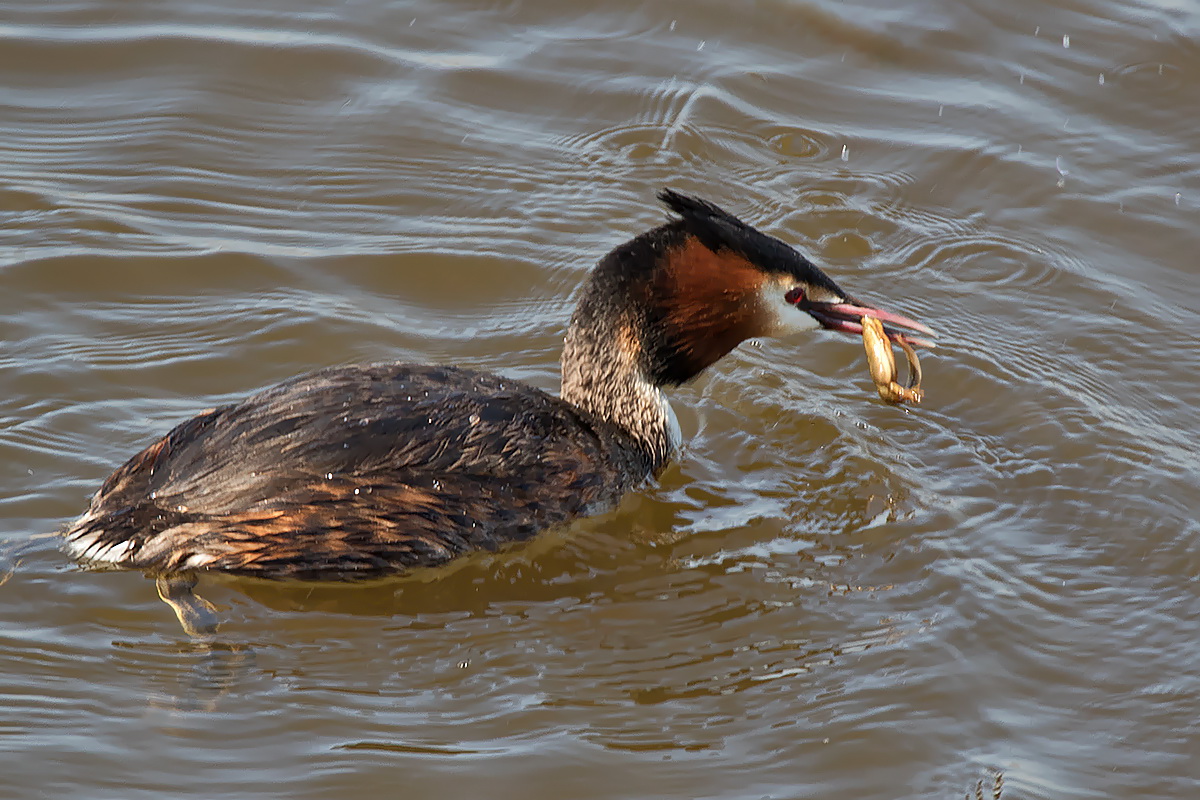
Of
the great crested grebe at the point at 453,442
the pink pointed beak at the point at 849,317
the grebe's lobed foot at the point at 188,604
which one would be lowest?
the grebe's lobed foot at the point at 188,604

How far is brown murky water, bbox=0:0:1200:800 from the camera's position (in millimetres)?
4590

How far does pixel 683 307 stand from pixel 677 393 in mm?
790

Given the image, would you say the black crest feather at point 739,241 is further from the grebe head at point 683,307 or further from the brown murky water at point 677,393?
the brown murky water at point 677,393

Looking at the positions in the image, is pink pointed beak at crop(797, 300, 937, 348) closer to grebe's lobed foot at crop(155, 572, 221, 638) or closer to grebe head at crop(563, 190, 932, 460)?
grebe head at crop(563, 190, 932, 460)

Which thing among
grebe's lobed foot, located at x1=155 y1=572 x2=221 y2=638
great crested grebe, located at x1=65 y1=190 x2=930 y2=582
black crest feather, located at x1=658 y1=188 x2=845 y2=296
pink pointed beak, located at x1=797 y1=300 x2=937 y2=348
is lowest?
grebe's lobed foot, located at x1=155 y1=572 x2=221 y2=638

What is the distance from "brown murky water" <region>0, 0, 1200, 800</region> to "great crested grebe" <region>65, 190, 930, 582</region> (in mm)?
167

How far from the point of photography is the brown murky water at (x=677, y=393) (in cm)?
459

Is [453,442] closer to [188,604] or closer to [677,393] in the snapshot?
[188,604]

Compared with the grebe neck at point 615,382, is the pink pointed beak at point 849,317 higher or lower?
higher

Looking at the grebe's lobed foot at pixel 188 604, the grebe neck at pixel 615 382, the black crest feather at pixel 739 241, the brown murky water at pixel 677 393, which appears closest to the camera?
the brown murky water at pixel 677 393

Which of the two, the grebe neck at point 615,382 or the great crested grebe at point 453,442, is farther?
the grebe neck at point 615,382

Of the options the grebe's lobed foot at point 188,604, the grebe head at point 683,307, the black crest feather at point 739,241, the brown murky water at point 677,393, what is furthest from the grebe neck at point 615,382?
the grebe's lobed foot at point 188,604

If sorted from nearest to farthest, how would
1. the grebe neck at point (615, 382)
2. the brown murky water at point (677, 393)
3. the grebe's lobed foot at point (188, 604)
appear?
the brown murky water at point (677, 393) → the grebe's lobed foot at point (188, 604) → the grebe neck at point (615, 382)

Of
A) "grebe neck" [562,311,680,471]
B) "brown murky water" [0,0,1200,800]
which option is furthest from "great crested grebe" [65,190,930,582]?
"brown murky water" [0,0,1200,800]
